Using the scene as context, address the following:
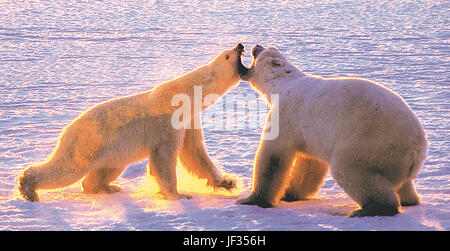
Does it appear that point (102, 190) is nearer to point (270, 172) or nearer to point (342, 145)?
point (270, 172)

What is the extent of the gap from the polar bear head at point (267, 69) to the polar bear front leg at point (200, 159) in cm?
73

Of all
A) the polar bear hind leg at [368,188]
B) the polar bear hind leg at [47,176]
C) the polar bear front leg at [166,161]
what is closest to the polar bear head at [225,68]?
the polar bear front leg at [166,161]

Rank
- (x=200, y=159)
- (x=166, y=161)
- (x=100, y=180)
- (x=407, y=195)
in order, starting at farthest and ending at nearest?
(x=200, y=159), (x=100, y=180), (x=166, y=161), (x=407, y=195)

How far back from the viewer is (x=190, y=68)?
42.2ft

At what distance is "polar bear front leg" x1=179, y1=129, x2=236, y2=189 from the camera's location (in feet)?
20.5

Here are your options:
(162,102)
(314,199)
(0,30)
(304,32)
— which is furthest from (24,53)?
(314,199)

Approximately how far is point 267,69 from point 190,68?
698 centimetres

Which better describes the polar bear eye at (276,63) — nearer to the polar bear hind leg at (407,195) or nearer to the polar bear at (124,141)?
the polar bear at (124,141)

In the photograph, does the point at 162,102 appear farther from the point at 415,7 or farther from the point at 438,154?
the point at 415,7

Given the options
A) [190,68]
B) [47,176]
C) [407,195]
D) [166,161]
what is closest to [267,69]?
[166,161]

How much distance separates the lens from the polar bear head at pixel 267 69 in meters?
5.91

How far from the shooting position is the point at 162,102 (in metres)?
6.00

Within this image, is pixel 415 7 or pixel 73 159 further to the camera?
pixel 415 7
